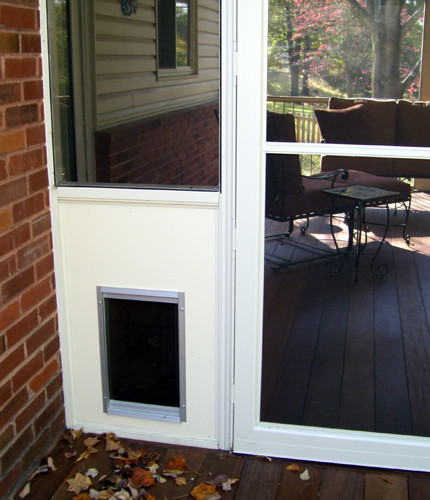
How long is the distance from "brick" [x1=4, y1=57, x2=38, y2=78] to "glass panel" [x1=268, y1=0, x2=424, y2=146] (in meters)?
0.81

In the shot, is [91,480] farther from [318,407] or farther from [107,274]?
[318,407]

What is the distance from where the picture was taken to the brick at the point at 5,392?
213 centimetres

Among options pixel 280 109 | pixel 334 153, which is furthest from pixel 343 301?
pixel 280 109

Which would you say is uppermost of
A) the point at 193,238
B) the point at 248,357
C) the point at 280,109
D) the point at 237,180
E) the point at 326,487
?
the point at 280,109

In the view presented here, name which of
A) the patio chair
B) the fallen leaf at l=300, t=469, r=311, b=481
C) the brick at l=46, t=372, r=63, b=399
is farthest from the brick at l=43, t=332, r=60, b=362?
the fallen leaf at l=300, t=469, r=311, b=481

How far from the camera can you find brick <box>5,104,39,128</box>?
210 cm

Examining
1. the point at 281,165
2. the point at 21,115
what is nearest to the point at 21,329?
the point at 21,115

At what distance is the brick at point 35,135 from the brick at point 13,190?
0.14 meters

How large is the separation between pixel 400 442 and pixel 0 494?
4.79 ft

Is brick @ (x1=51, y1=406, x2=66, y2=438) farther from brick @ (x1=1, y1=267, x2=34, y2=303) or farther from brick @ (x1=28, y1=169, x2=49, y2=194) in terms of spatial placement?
brick @ (x1=28, y1=169, x2=49, y2=194)

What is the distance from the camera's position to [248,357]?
97.9 inches

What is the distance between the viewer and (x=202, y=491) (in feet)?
Result: 7.60

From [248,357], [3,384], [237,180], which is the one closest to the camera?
[3,384]

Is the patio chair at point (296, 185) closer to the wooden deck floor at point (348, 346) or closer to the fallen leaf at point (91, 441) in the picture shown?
the wooden deck floor at point (348, 346)
